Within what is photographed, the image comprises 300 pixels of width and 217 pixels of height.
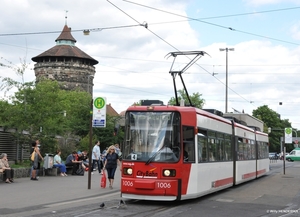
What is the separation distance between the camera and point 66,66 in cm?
10619

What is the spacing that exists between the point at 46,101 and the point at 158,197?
46.2ft

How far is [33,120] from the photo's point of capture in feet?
86.0

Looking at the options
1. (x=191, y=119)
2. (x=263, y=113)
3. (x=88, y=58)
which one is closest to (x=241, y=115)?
(x=191, y=119)

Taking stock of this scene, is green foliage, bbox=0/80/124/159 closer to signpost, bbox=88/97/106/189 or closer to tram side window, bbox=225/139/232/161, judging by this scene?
signpost, bbox=88/97/106/189

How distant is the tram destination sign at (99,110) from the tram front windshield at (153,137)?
159 inches

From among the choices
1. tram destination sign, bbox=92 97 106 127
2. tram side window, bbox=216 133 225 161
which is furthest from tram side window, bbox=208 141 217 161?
tram destination sign, bbox=92 97 106 127

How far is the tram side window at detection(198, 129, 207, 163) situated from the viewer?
15952mm

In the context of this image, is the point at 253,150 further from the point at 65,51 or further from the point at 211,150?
the point at 65,51

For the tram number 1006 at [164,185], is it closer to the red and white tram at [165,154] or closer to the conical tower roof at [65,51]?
the red and white tram at [165,154]

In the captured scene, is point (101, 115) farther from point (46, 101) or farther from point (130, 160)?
point (46, 101)

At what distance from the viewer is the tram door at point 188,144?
14789 mm

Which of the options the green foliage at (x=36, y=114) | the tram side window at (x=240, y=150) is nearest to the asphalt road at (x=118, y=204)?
the tram side window at (x=240, y=150)

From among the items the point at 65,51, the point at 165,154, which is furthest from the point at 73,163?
the point at 65,51

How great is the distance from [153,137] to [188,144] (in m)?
1.15
